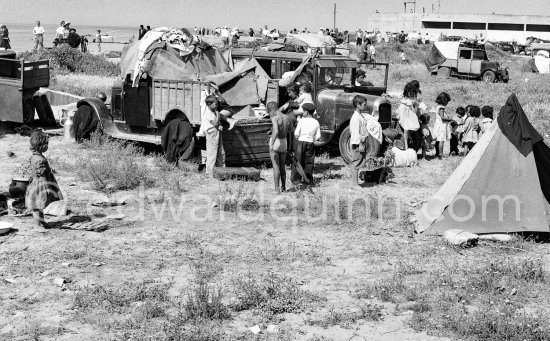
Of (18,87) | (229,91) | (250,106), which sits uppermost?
(229,91)

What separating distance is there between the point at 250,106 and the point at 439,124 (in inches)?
144

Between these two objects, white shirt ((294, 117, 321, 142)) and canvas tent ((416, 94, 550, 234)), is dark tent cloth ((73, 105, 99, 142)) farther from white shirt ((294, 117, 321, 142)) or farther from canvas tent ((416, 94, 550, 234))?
canvas tent ((416, 94, 550, 234))

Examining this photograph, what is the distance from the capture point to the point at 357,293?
7.39 m

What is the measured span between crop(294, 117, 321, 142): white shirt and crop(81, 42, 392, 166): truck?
5.14 feet

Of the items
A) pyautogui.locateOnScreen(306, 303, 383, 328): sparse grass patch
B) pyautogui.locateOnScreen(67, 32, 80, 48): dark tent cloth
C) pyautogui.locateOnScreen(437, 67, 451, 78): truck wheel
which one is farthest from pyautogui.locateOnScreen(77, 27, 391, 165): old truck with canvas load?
pyautogui.locateOnScreen(437, 67, 451, 78): truck wheel

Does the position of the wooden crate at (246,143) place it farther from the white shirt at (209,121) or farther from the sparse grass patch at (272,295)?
the sparse grass patch at (272,295)

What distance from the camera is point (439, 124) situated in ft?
46.5

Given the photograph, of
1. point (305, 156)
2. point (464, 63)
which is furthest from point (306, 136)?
point (464, 63)

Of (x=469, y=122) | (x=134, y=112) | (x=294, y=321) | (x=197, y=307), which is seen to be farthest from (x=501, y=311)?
(x=134, y=112)

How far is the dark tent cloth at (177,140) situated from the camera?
42.7 ft

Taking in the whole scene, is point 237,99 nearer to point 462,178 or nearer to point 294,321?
point 462,178

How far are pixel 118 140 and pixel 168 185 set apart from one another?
11.1ft

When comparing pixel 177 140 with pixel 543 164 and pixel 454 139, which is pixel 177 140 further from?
pixel 543 164

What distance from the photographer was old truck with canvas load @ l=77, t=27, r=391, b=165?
13.1 m
